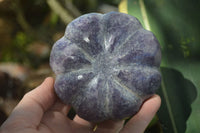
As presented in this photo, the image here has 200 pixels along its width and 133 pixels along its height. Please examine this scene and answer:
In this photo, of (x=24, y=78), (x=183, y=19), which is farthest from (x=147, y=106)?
(x=24, y=78)

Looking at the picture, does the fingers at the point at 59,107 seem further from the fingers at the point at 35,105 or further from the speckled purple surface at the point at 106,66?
the speckled purple surface at the point at 106,66

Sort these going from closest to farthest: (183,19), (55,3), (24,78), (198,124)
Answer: (198,124) < (183,19) < (55,3) < (24,78)

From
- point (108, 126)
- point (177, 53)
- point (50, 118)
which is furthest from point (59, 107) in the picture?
point (177, 53)

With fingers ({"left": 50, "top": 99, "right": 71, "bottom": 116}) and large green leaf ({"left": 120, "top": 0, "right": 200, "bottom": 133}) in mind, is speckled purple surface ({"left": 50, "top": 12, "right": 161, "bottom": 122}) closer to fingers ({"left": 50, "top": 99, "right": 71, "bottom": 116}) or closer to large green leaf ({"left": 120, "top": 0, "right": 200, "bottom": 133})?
fingers ({"left": 50, "top": 99, "right": 71, "bottom": 116})

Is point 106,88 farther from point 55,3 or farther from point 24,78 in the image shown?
point 24,78

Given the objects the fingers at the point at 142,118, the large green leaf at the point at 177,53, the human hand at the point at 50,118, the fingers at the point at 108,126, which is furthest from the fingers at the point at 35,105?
the large green leaf at the point at 177,53

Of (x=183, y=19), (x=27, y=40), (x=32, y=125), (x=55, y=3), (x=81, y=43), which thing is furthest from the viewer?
(x=27, y=40)
